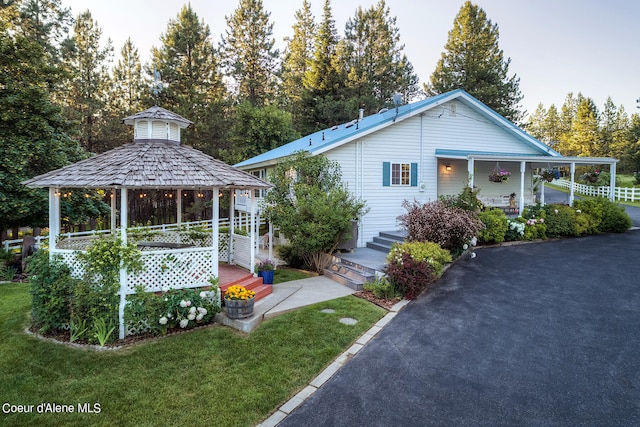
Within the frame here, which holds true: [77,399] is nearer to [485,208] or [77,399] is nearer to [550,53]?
[485,208]

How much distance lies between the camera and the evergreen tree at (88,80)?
23438 millimetres

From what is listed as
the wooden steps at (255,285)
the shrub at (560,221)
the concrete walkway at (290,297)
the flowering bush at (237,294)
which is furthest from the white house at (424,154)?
the flowering bush at (237,294)

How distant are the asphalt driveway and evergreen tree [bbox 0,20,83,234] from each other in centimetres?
1146

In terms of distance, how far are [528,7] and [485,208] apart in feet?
30.2

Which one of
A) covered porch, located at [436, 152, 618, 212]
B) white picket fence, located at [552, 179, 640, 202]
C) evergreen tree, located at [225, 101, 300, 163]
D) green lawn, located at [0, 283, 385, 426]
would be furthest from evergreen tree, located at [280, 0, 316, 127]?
green lawn, located at [0, 283, 385, 426]

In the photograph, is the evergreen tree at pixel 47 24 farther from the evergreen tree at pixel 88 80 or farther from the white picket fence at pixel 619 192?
the white picket fence at pixel 619 192

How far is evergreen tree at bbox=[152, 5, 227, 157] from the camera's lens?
2505 cm

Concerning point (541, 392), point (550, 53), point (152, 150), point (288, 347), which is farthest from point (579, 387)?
point (550, 53)

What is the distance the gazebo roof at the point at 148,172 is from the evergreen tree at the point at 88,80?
19697 mm

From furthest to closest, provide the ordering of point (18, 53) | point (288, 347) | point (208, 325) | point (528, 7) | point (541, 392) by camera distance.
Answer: point (528, 7) < point (18, 53) < point (208, 325) < point (288, 347) < point (541, 392)

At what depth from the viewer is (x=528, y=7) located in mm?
14938

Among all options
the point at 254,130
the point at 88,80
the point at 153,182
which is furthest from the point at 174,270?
the point at 88,80

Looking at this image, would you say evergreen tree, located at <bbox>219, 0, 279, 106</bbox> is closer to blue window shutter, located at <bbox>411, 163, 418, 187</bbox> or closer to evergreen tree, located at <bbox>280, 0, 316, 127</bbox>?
evergreen tree, located at <bbox>280, 0, 316, 127</bbox>

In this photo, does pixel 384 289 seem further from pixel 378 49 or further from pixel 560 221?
pixel 378 49
